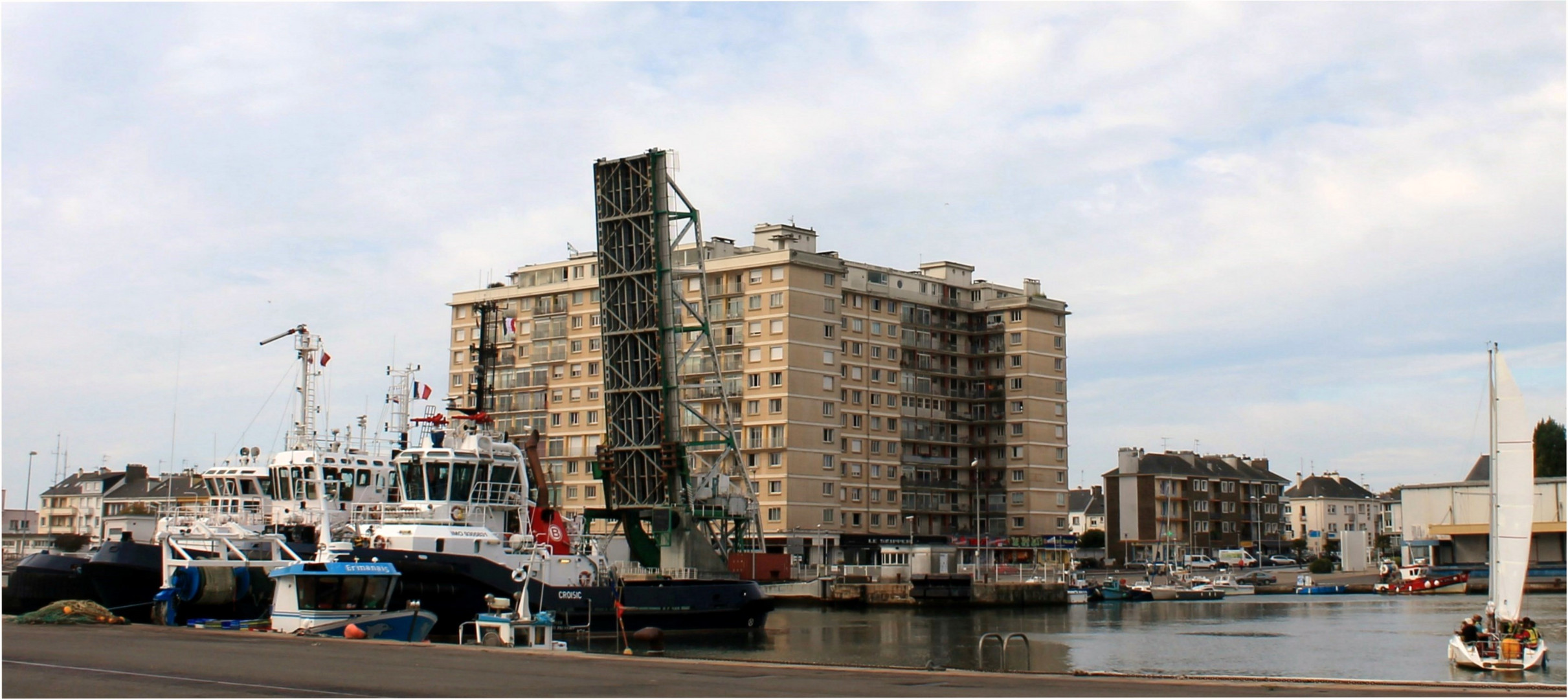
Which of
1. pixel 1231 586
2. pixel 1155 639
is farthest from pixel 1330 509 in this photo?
pixel 1155 639

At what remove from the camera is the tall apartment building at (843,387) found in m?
71.6

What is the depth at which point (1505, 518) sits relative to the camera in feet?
104

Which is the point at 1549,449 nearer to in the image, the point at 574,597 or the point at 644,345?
the point at 644,345

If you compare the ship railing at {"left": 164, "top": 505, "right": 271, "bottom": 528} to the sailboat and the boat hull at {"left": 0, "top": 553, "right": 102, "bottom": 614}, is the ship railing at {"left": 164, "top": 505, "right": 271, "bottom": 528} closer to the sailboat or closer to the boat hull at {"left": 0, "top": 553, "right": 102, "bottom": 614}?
the boat hull at {"left": 0, "top": 553, "right": 102, "bottom": 614}

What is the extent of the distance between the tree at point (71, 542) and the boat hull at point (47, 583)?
4413 cm

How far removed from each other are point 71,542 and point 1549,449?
92792 mm

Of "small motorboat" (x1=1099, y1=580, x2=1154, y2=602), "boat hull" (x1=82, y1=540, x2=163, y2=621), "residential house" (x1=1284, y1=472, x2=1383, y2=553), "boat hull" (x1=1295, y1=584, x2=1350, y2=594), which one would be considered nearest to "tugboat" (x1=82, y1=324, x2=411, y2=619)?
"boat hull" (x1=82, y1=540, x2=163, y2=621)

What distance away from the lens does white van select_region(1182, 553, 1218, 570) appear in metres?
95.2

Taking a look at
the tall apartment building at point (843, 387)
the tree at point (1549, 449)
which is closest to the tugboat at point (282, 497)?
the tall apartment building at point (843, 387)

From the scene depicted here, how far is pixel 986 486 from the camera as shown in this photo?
8381 cm

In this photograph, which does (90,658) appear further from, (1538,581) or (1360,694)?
(1538,581)

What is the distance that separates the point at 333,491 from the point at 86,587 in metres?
5.85

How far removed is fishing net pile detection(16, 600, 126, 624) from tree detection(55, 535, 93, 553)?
5264 centimetres

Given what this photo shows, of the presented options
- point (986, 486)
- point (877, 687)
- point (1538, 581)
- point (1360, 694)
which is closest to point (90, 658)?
point (877, 687)
